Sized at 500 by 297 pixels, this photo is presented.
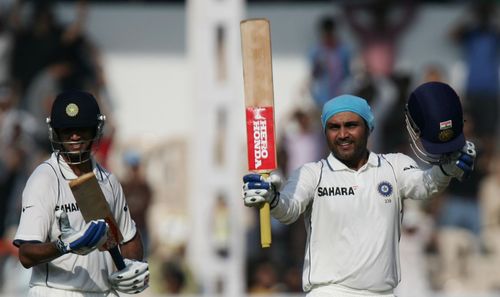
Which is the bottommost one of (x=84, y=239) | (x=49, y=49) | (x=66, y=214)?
(x=84, y=239)

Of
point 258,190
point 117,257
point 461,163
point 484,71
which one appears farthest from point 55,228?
point 484,71

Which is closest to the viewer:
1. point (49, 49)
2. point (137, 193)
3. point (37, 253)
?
point (37, 253)

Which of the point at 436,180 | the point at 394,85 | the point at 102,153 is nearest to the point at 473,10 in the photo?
the point at 394,85

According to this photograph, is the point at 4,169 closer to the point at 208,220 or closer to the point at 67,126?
the point at 208,220

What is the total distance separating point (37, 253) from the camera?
20.0ft

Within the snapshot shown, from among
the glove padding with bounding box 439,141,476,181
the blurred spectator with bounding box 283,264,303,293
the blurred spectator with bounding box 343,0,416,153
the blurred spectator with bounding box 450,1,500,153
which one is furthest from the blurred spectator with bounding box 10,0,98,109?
the glove padding with bounding box 439,141,476,181

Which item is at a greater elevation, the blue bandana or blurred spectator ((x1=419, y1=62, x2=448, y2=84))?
blurred spectator ((x1=419, y1=62, x2=448, y2=84))

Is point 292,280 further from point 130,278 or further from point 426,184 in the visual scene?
point 130,278

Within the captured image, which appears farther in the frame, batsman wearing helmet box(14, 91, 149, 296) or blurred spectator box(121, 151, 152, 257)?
blurred spectator box(121, 151, 152, 257)

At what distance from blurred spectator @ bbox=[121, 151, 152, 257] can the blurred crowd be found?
1cm

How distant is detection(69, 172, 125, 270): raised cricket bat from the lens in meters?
6.15

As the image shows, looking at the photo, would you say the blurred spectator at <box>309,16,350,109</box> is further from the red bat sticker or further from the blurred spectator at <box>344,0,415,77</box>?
the red bat sticker

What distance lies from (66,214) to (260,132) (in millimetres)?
1083

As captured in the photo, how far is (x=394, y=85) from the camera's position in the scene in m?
13.8
